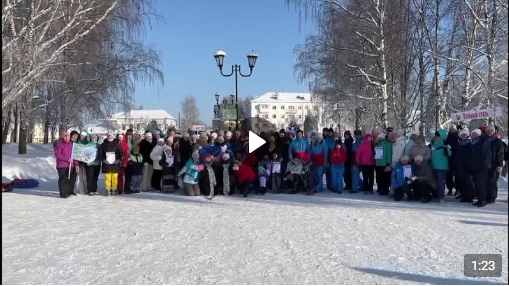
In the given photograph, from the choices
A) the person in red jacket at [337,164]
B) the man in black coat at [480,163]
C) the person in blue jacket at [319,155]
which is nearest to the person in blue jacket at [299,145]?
the person in blue jacket at [319,155]

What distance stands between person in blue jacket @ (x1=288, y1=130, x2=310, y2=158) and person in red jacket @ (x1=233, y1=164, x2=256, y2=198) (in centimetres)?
133

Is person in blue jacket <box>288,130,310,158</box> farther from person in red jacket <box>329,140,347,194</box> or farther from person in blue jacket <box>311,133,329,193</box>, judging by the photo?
person in red jacket <box>329,140,347,194</box>

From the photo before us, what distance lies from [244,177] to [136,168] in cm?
309

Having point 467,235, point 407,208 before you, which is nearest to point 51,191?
point 407,208

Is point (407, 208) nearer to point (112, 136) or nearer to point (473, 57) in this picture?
point (112, 136)

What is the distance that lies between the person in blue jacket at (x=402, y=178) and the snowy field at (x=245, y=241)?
35 centimetres

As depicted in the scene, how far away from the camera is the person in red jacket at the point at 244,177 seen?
1175 cm

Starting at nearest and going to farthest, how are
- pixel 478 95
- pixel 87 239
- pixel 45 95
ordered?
1. pixel 87 239
2. pixel 478 95
3. pixel 45 95

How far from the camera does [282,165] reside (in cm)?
1260

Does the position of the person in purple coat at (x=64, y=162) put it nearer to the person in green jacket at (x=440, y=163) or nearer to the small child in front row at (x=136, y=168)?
the small child in front row at (x=136, y=168)

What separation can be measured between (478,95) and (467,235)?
13.6 m

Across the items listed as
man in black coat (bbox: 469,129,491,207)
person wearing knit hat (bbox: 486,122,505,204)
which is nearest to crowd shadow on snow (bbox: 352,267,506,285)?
man in black coat (bbox: 469,129,491,207)

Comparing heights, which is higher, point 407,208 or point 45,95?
point 45,95

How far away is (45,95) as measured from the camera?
23766 mm
